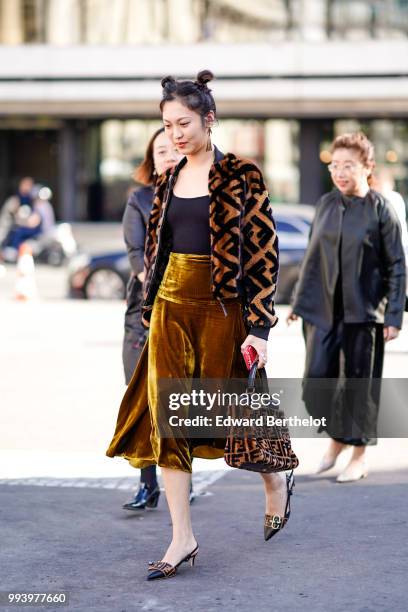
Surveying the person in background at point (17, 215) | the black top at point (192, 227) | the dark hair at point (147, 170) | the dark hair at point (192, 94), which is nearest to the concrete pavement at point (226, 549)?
the black top at point (192, 227)

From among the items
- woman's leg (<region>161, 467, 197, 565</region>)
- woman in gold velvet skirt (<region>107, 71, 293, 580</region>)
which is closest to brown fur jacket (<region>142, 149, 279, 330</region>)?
woman in gold velvet skirt (<region>107, 71, 293, 580</region>)

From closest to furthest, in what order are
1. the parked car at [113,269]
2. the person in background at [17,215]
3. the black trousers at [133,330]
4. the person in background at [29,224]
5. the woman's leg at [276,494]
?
the woman's leg at [276,494] < the black trousers at [133,330] < the parked car at [113,269] < the person in background at [29,224] < the person in background at [17,215]

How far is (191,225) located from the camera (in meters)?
5.05

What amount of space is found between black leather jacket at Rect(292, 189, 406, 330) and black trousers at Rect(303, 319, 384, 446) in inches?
3.2

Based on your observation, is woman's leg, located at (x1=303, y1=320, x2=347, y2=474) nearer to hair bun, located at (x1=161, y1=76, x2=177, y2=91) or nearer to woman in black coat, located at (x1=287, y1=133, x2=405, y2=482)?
woman in black coat, located at (x1=287, y1=133, x2=405, y2=482)

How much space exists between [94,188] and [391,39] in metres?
9.07

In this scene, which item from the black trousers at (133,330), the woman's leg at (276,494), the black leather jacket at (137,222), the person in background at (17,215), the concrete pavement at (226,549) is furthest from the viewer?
the person in background at (17,215)

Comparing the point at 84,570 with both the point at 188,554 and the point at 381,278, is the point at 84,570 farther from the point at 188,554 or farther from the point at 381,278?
the point at 381,278

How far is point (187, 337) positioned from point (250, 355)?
26cm

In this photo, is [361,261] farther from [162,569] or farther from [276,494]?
[162,569]

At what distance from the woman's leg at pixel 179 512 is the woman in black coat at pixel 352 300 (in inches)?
77.4

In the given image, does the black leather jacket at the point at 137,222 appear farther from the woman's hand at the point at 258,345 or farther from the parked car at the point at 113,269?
the parked car at the point at 113,269

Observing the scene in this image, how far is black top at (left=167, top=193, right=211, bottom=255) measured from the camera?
5031 millimetres

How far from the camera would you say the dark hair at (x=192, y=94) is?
16.4 feet
